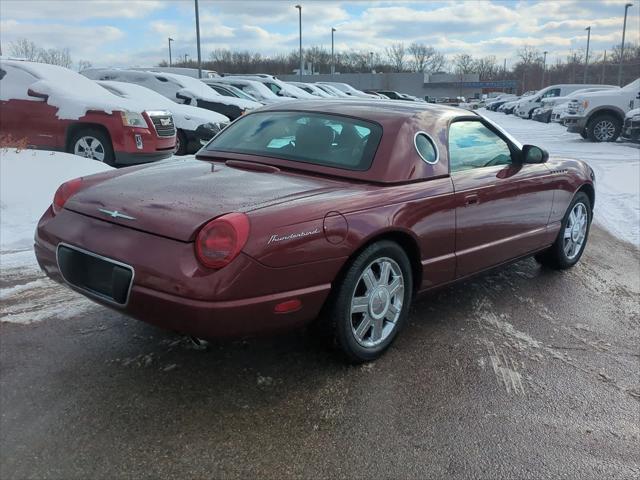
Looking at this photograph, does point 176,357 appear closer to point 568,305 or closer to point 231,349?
point 231,349

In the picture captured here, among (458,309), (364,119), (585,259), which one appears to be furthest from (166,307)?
(585,259)

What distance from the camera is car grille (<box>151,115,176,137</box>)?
9.00m

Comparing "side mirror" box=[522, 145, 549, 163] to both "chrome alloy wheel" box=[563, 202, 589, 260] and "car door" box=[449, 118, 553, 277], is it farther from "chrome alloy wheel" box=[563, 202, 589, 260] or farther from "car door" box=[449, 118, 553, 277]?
"chrome alloy wheel" box=[563, 202, 589, 260]

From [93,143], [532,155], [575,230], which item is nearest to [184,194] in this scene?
[532,155]

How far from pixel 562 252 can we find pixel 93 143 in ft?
21.4

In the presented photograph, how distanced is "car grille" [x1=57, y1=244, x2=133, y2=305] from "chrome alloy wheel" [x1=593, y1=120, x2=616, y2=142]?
1735cm

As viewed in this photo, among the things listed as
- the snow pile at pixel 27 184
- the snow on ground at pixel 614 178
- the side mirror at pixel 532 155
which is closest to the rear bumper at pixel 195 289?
the side mirror at pixel 532 155

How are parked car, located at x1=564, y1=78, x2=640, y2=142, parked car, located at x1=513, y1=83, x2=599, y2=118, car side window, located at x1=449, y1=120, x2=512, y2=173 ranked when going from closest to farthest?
car side window, located at x1=449, y1=120, x2=512, y2=173
parked car, located at x1=564, y1=78, x2=640, y2=142
parked car, located at x1=513, y1=83, x2=599, y2=118

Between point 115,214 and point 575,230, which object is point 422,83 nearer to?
point 575,230

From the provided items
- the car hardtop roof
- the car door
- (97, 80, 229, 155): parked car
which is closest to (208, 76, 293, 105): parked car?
(97, 80, 229, 155): parked car

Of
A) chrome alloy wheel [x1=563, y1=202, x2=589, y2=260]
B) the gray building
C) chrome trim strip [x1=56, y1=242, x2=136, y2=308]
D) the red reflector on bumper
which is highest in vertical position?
the gray building

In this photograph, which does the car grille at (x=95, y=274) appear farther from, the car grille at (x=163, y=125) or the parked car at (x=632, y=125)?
the parked car at (x=632, y=125)

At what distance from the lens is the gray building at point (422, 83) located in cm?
8412

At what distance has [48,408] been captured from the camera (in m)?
2.84
